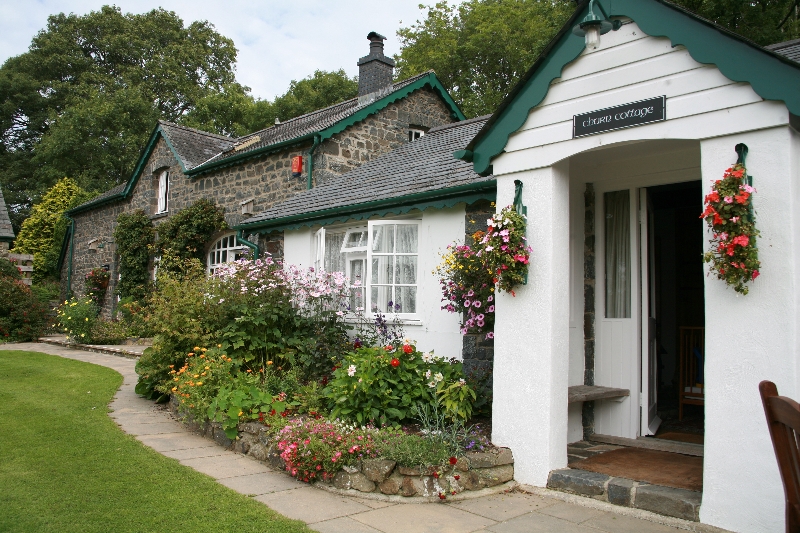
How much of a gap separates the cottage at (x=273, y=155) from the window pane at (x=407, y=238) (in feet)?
10.5

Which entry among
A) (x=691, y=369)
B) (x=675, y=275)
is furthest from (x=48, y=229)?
(x=691, y=369)

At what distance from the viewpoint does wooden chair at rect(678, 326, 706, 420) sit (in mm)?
7020

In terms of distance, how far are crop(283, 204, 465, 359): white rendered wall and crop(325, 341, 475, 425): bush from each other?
1.28 meters

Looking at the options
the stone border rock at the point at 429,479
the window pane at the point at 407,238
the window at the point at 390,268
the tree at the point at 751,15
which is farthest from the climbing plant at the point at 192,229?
the tree at the point at 751,15

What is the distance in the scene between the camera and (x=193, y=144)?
61.0 feet

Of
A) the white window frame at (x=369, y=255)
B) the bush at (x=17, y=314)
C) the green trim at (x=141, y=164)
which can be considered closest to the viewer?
the white window frame at (x=369, y=255)

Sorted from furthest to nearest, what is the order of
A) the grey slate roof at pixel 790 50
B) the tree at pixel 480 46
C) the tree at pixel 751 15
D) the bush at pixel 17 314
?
the tree at pixel 480 46
the bush at pixel 17 314
the tree at pixel 751 15
the grey slate roof at pixel 790 50

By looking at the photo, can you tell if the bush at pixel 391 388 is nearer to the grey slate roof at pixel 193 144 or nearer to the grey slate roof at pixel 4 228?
the grey slate roof at pixel 193 144

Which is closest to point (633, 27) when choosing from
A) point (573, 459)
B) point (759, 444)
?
point (759, 444)

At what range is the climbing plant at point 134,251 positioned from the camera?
18375 mm

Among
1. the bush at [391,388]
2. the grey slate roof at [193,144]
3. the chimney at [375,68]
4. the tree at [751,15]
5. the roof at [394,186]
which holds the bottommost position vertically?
the bush at [391,388]

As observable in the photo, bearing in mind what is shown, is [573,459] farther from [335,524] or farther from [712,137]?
[712,137]

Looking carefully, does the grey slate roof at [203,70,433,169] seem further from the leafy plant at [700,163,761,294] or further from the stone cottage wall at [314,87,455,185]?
the leafy plant at [700,163,761,294]

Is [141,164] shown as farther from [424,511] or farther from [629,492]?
[629,492]
